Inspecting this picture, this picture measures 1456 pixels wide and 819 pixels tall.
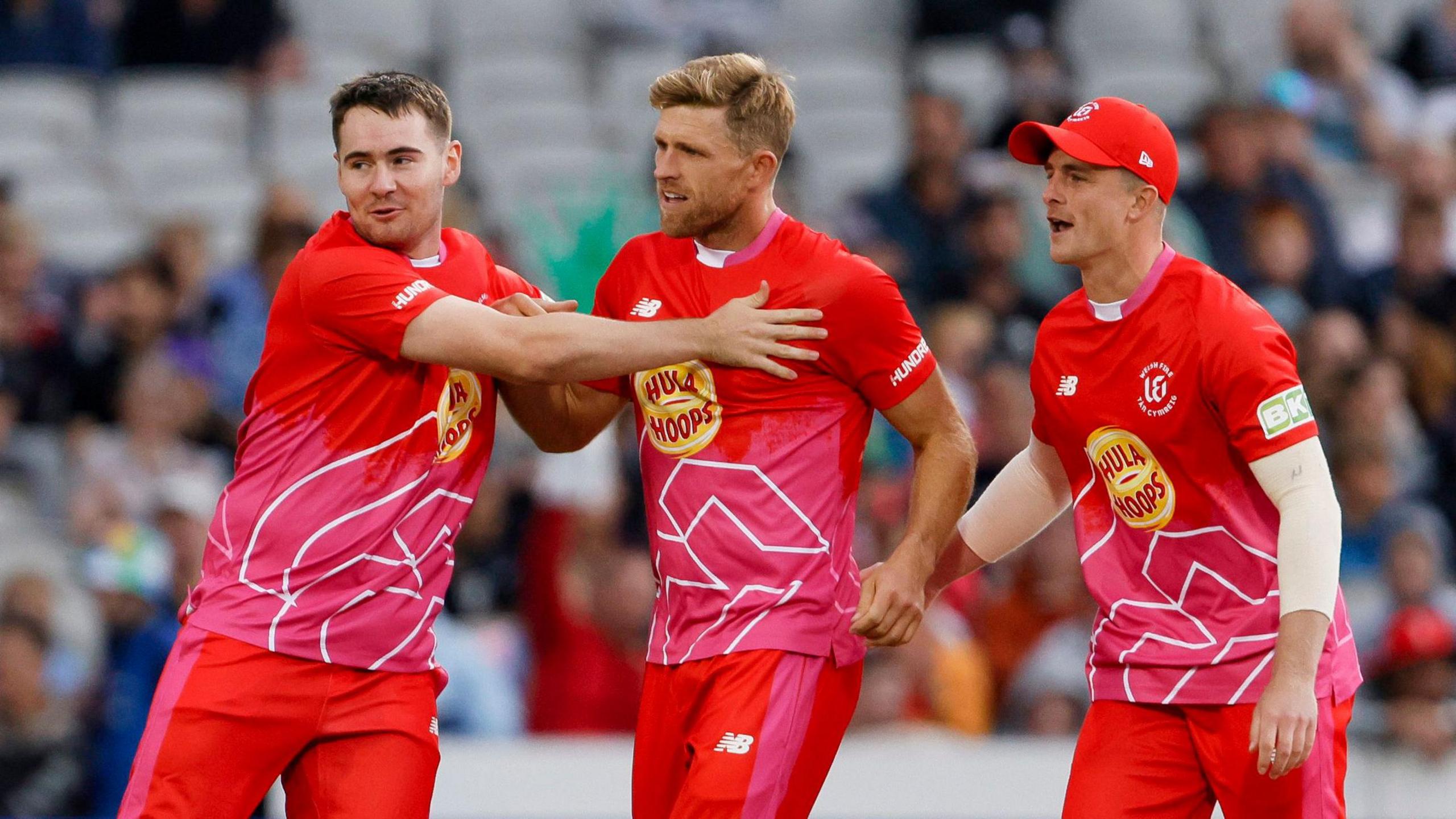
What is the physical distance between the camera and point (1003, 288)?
389 inches

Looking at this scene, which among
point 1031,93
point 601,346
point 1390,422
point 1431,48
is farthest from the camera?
point 1431,48

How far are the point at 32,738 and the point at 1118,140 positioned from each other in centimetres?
553

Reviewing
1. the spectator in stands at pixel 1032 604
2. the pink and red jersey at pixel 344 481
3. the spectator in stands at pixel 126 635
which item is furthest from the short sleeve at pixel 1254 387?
the spectator in stands at pixel 126 635

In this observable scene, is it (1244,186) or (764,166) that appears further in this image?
(1244,186)

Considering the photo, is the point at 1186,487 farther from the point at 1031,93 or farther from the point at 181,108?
the point at 181,108

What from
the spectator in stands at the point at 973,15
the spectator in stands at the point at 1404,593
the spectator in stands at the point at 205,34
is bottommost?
the spectator in stands at the point at 1404,593

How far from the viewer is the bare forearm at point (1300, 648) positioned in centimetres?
434

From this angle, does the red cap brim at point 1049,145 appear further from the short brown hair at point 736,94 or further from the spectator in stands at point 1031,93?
the spectator in stands at point 1031,93

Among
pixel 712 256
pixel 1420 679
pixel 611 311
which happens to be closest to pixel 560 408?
pixel 611 311

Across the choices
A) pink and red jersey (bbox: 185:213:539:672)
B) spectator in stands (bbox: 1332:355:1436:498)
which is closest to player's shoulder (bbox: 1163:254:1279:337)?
pink and red jersey (bbox: 185:213:539:672)

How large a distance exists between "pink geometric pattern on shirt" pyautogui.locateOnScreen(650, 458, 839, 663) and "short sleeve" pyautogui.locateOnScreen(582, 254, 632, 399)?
1.24ft

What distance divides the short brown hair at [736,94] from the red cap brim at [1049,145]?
0.63 meters

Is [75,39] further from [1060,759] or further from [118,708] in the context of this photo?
[1060,759]

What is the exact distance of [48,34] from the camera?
11867mm
